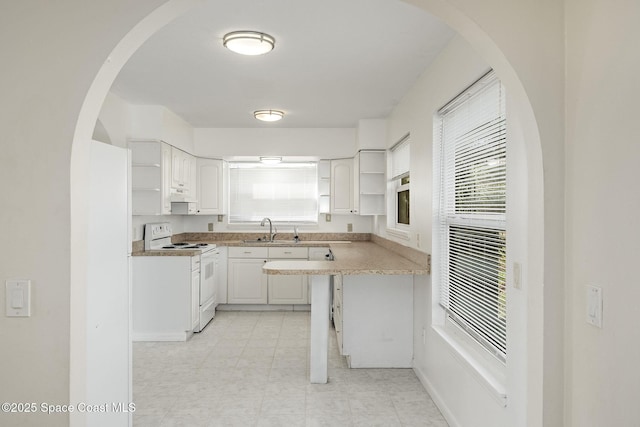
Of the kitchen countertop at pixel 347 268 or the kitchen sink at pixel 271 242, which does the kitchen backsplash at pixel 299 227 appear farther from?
the kitchen countertop at pixel 347 268

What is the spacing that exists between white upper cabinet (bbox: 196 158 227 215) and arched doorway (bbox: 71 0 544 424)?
443cm

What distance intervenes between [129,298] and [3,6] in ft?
5.05

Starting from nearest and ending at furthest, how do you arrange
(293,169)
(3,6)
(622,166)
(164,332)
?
(622,166)
(3,6)
(164,332)
(293,169)

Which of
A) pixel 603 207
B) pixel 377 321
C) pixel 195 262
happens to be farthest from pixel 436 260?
pixel 195 262

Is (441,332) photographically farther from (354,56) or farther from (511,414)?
(354,56)

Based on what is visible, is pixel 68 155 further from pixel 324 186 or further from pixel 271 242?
pixel 324 186

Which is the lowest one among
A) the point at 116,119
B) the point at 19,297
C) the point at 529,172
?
the point at 19,297

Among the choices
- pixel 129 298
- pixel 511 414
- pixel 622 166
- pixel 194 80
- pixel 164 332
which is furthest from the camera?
pixel 164 332

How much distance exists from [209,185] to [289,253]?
1.47 m

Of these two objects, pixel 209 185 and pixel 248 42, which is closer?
pixel 248 42

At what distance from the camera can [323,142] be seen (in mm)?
5727

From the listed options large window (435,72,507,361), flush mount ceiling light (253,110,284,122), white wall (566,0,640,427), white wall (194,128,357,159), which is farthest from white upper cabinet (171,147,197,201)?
white wall (566,0,640,427)

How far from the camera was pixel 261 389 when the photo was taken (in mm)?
3215

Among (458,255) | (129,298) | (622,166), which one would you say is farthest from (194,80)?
(622,166)
